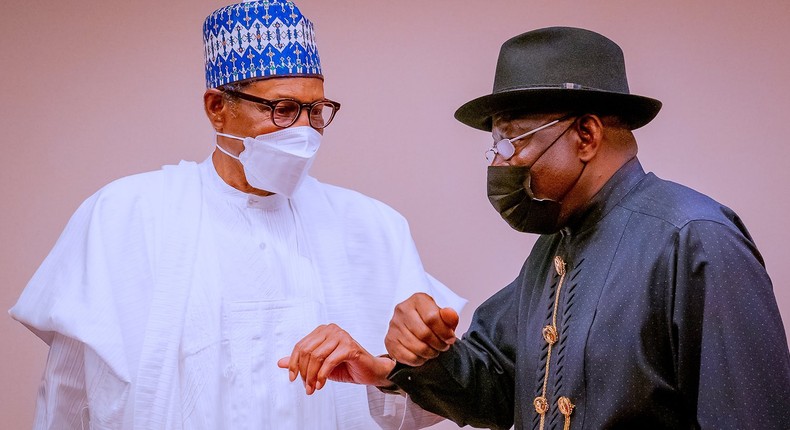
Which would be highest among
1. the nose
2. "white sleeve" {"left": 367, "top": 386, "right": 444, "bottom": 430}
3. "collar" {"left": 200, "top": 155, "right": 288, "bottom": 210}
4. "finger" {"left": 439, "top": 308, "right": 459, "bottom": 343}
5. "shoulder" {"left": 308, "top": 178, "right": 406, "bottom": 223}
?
the nose

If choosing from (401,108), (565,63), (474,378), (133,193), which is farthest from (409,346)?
(401,108)

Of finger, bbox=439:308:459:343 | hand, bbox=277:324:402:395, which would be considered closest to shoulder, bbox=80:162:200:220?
hand, bbox=277:324:402:395

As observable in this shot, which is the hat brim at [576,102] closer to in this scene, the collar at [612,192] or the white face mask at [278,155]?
the collar at [612,192]

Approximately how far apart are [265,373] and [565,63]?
1.19 metres

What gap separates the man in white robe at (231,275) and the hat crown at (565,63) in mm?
797

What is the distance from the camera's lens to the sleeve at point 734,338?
1.68m

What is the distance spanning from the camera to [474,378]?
2270mm

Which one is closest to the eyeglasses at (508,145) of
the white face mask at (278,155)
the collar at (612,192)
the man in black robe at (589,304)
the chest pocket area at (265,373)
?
the man in black robe at (589,304)

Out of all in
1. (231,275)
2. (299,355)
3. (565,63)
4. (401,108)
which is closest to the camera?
(565,63)

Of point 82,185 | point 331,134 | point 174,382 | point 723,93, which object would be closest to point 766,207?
point 723,93

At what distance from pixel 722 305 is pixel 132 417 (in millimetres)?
1516

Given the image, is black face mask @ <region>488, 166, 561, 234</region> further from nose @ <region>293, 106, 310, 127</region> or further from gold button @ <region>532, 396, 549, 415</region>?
nose @ <region>293, 106, 310, 127</region>

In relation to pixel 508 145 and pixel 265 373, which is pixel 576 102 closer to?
pixel 508 145

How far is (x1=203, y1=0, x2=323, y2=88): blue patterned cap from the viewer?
2.79 meters
